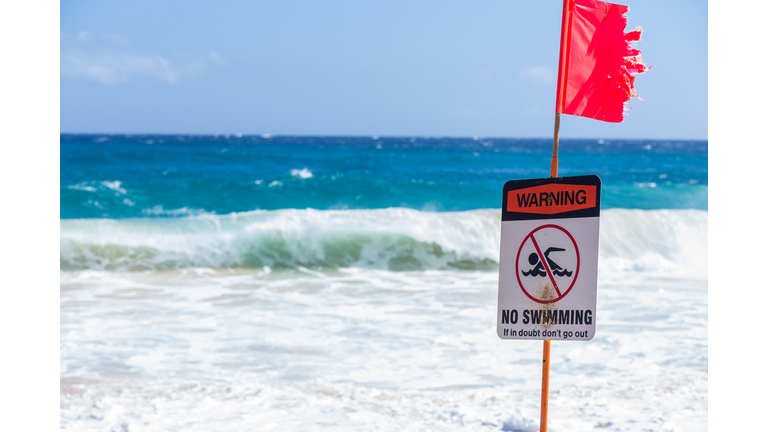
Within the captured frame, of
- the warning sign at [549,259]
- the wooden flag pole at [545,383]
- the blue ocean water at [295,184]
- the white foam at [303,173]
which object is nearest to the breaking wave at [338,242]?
the blue ocean water at [295,184]

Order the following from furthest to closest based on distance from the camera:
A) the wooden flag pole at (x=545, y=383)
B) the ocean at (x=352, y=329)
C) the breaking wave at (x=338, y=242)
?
the breaking wave at (x=338, y=242), the ocean at (x=352, y=329), the wooden flag pole at (x=545, y=383)

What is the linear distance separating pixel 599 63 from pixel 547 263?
1011 mm

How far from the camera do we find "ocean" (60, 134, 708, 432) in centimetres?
443

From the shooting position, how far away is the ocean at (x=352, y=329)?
4.43 meters

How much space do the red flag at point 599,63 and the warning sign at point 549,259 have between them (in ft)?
1.47

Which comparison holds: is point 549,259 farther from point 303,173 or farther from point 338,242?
point 303,173

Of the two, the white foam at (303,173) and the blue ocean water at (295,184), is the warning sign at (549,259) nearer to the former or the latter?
the blue ocean water at (295,184)

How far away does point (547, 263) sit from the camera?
2.61m

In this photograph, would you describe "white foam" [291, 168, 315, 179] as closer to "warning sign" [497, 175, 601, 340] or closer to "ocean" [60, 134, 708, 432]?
"ocean" [60, 134, 708, 432]

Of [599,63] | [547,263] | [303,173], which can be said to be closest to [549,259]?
[547,263]

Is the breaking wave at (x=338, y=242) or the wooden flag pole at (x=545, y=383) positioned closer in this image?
the wooden flag pole at (x=545, y=383)

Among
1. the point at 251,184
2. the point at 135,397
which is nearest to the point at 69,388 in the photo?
the point at 135,397

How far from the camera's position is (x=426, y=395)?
4816 millimetres

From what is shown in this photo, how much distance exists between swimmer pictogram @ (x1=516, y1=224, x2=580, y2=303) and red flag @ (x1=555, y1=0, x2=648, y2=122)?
24.1 inches
